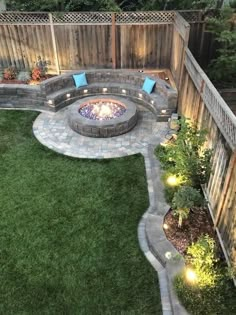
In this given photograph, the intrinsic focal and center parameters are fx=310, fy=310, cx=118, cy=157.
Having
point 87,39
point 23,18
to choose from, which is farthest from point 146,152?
point 23,18

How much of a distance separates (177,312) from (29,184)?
4978 millimetres

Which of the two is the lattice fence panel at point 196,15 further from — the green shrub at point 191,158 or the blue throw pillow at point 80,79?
the green shrub at point 191,158

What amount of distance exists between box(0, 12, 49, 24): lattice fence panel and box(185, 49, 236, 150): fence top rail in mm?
6486

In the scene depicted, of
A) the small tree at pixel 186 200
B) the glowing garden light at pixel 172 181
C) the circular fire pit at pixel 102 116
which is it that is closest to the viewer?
the small tree at pixel 186 200

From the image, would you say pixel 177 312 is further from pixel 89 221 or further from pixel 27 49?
pixel 27 49

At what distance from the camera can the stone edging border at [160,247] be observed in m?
5.56

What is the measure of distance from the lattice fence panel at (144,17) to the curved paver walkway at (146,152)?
342cm

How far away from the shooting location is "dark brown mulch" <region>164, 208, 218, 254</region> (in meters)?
6.45

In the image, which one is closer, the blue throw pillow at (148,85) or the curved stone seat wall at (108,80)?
the curved stone seat wall at (108,80)

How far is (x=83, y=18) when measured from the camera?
11.9m

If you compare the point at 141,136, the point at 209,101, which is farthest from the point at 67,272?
the point at 141,136

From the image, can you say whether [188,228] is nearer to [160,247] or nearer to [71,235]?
[160,247]

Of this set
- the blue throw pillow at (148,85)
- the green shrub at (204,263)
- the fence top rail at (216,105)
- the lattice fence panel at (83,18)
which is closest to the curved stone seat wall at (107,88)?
the blue throw pillow at (148,85)

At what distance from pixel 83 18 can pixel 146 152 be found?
608cm
